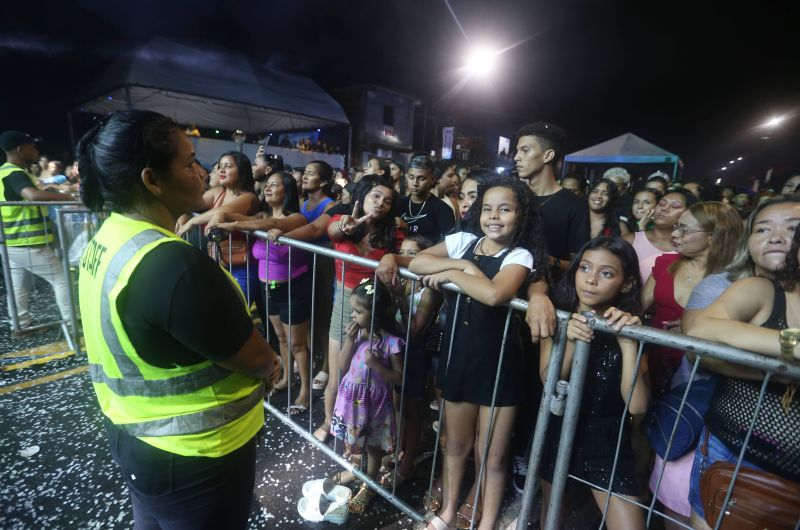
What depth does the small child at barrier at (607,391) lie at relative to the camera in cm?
180

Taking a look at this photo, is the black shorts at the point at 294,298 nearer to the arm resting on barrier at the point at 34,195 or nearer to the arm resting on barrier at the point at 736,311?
the arm resting on barrier at the point at 736,311

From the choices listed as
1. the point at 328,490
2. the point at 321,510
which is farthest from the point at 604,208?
the point at 321,510

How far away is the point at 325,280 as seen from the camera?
13.3ft

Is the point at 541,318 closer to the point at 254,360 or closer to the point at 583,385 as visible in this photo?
the point at 583,385

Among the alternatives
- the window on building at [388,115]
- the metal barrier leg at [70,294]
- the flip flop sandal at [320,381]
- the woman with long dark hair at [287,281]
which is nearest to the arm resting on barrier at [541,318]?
the woman with long dark hair at [287,281]

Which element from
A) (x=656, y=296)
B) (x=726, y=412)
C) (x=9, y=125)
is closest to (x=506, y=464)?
(x=726, y=412)

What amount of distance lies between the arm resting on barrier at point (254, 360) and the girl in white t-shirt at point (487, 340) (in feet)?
3.17

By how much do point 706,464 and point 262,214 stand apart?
378 cm

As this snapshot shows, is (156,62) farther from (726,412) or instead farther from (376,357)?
(726,412)

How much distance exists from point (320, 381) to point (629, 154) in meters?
16.8

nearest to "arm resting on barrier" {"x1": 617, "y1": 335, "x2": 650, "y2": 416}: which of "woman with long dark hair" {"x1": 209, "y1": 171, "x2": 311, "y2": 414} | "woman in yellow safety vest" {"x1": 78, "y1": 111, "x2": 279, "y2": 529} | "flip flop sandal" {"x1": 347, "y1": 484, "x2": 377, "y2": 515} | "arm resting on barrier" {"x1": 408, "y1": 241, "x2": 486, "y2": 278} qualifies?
"arm resting on barrier" {"x1": 408, "y1": 241, "x2": 486, "y2": 278}

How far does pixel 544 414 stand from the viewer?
1.76 metres

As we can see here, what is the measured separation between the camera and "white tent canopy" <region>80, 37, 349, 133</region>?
1248 cm

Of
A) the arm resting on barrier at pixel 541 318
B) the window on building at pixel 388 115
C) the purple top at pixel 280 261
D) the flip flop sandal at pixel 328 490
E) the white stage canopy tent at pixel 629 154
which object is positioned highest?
the window on building at pixel 388 115
